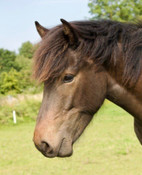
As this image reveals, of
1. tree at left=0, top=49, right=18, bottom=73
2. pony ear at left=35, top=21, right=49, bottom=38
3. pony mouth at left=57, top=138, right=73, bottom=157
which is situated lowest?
tree at left=0, top=49, right=18, bottom=73

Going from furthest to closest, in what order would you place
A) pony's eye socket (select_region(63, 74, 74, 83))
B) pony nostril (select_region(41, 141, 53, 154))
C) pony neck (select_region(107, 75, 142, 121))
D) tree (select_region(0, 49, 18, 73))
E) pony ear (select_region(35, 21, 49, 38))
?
tree (select_region(0, 49, 18, 73))
pony ear (select_region(35, 21, 49, 38))
pony neck (select_region(107, 75, 142, 121))
pony's eye socket (select_region(63, 74, 74, 83))
pony nostril (select_region(41, 141, 53, 154))

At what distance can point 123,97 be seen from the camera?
2672mm

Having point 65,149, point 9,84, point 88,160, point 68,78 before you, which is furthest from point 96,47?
point 9,84

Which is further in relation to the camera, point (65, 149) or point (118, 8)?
point (118, 8)

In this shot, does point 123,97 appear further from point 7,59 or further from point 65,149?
point 7,59

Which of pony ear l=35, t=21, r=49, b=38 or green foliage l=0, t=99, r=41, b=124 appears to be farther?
green foliage l=0, t=99, r=41, b=124

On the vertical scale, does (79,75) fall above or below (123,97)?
above

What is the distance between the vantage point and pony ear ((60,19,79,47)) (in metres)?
2.37

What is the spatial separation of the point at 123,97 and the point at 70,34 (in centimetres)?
80

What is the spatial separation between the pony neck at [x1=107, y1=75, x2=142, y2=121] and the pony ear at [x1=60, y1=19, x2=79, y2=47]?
1.52 feet

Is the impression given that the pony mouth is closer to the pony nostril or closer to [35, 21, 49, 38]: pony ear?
the pony nostril

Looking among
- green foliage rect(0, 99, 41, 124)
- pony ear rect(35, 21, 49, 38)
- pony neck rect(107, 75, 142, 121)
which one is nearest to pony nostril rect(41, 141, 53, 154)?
pony neck rect(107, 75, 142, 121)

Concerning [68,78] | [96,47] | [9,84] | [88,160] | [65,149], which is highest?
[96,47]

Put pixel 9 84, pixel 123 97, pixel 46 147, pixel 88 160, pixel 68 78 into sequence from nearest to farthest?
pixel 46 147, pixel 68 78, pixel 123 97, pixel 88 160, pixel 9 84
